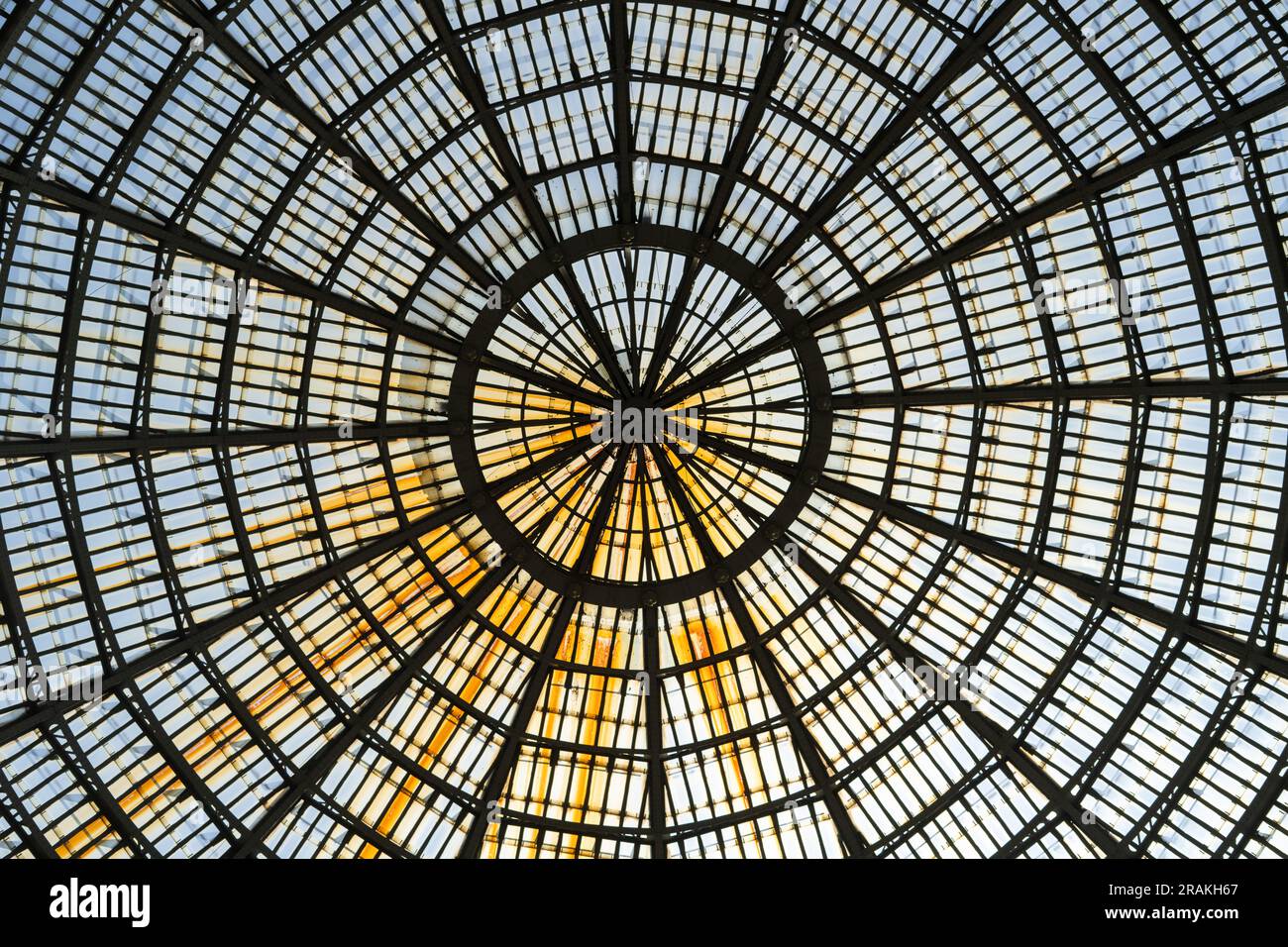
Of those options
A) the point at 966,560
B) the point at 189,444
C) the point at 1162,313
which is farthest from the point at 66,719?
the point at 1162,313

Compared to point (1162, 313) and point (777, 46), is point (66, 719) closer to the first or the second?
point (777, 46)

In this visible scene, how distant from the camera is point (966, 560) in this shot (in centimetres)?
3177

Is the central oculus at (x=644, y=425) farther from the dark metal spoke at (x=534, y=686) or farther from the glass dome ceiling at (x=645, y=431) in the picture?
the dark metal spoke at (x=534, y=686)

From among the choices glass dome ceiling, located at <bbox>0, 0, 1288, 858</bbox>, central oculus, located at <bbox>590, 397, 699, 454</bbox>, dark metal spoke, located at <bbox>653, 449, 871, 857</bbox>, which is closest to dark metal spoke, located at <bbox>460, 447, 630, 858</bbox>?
glass dome ceiling, located at <bbox>0, 0, 1288, 858</bbox>

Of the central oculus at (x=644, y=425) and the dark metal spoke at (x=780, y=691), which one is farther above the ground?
the central oculus at (x=644, y=425)

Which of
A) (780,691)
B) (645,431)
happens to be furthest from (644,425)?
(780,691)

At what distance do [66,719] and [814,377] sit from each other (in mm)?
20656

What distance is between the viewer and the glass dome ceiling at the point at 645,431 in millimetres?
26859

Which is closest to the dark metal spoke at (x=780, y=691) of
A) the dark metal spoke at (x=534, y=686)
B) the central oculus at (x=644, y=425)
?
the central oculus at (x=644, y=425)

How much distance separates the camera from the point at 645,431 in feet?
102

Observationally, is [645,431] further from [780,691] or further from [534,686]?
[780,691]

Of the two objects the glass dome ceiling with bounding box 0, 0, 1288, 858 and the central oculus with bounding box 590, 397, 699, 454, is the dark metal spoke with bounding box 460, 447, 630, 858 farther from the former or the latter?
the central oculus with bounding box 590, 397, 699, 454
